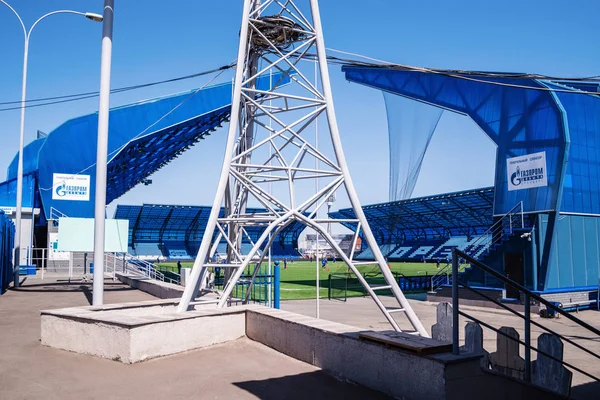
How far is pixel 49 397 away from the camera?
6.45 metres

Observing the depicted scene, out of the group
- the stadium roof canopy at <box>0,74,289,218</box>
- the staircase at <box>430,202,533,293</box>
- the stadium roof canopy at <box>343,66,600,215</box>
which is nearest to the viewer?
the stadium roof canopy at <box>343,66,600,215</box>

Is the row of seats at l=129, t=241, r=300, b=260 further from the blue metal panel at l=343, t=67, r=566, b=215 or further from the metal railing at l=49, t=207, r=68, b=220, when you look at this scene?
the blue metal panel at l=343, t=67, r=566, b=215

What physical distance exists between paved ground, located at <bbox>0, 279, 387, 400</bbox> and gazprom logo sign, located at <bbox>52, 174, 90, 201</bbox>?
2786cm

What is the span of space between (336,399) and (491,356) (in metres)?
2.53

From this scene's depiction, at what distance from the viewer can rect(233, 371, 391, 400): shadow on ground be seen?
646cm

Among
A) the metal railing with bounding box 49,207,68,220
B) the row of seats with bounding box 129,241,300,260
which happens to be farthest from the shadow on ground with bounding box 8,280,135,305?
the row of seats with bounding box 129,241,300,260

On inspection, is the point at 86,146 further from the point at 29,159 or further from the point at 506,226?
the point at 506,226

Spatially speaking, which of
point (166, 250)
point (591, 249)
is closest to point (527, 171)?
point (591, 249)

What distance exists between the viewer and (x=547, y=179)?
22438 mm

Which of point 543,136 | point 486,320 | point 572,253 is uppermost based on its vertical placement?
point 543,136

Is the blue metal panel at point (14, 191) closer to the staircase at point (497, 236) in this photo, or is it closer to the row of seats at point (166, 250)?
the staircase at point (497, 236)

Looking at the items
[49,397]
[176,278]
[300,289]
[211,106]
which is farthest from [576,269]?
[211,106]

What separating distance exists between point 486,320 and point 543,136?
336 inches

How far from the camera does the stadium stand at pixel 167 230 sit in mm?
75900
